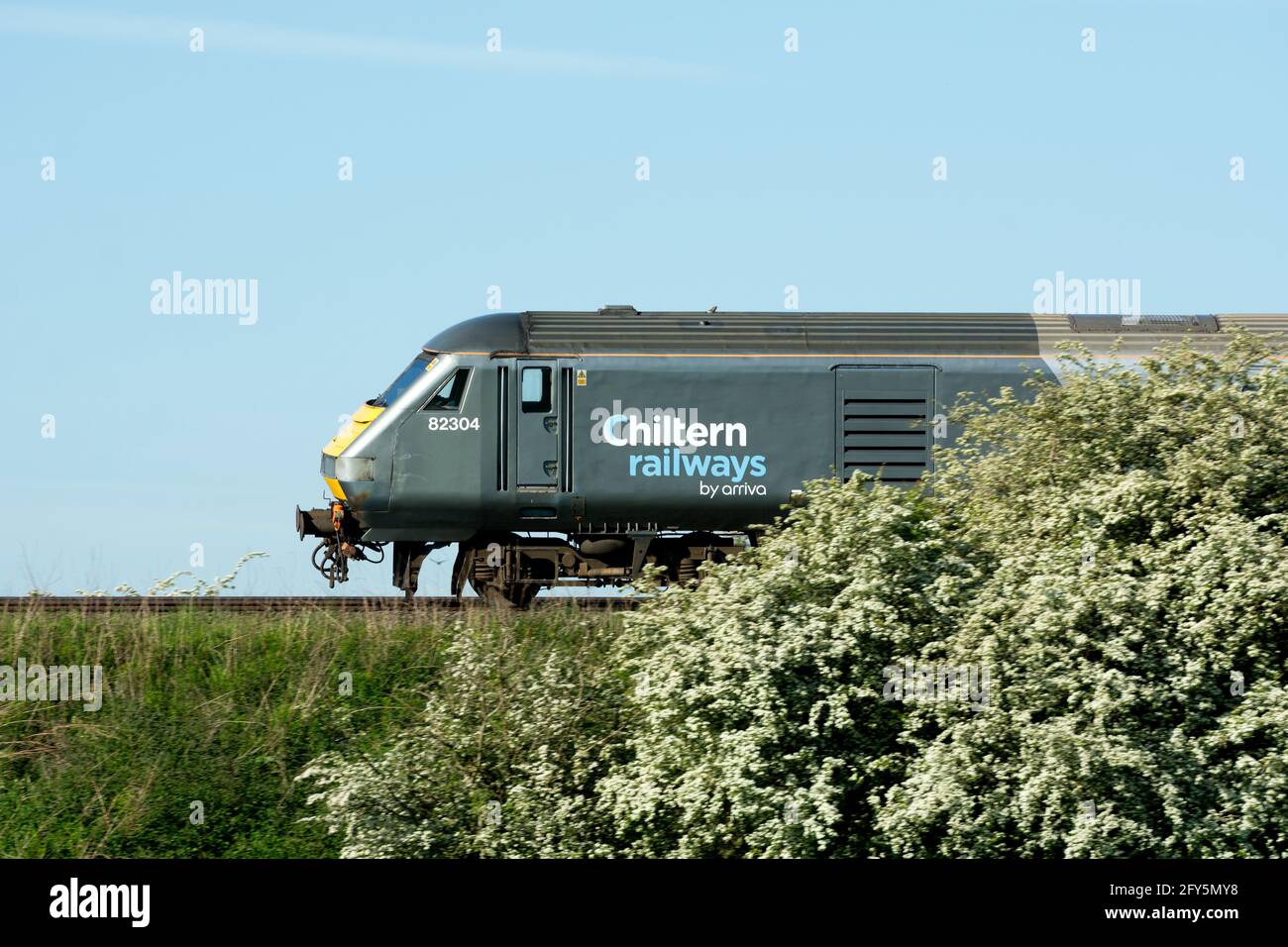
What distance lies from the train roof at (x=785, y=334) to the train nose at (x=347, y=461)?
1.19m

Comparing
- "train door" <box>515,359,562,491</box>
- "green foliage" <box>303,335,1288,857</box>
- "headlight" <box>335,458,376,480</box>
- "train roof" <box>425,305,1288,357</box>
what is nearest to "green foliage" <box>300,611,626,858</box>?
"green foliage" <box>303,335,1288,857</box>

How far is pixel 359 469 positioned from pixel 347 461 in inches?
7.6

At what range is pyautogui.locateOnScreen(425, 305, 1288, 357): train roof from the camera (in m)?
17.6

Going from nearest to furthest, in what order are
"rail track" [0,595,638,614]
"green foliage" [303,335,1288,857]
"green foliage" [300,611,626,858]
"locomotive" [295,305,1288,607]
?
"green foliage" [303,335,1288,857] → "green foliage" [300,611,626,858] → "rail track" [0,595,638,614] → "locomotive" [295,305,1288,607]

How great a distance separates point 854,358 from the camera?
1752 cm

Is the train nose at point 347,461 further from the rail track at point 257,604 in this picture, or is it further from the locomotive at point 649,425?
the rail track at point 257,604

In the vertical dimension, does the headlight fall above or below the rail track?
above

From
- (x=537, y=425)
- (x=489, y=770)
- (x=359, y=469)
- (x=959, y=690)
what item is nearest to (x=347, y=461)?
(x=359, y=469)

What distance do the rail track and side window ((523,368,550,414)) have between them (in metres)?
2.47

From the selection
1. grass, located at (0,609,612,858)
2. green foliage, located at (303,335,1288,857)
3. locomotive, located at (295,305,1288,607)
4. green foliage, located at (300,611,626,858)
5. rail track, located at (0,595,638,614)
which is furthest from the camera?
locomotive, located at (295,305,1288,607)

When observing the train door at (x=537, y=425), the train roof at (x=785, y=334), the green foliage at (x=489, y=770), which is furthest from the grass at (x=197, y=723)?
the train roof at (x=785, y=334)

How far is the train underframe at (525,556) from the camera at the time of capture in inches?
703

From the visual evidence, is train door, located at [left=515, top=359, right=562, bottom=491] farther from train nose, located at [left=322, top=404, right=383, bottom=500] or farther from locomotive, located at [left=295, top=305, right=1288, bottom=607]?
train nose, located at [left=322, top=404, right=383, bottom=500]
